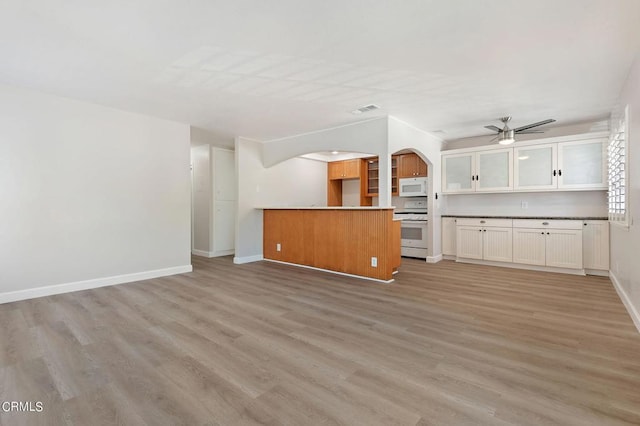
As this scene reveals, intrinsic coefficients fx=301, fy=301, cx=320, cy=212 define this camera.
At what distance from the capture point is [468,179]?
580 centimetres

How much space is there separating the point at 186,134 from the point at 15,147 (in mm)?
2072

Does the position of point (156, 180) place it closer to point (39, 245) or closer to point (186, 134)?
point (186, 134)

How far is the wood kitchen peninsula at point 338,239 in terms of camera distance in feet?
14.1

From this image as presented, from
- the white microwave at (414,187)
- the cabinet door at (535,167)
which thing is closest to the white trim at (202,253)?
the white microwave at (414,187)

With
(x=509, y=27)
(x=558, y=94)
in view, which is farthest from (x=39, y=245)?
(x=558, y=94)

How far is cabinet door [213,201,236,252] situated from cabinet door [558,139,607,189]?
6.23 m

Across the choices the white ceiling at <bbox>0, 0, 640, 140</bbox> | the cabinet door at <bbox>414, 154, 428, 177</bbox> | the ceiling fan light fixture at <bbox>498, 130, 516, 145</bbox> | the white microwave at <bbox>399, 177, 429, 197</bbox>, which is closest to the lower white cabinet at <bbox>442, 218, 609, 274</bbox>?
the white microwave at <bbox>399, 177, 429, 197</bbox>

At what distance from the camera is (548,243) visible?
4.94 meters

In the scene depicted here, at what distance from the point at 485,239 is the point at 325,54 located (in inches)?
178

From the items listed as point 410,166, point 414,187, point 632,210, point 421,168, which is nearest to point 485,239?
point 414,187

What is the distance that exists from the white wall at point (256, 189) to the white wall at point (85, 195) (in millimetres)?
1077

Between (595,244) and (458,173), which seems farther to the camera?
(458,173)

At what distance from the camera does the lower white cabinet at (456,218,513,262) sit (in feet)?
17.4

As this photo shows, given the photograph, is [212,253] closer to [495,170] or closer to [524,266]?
[495,170]
